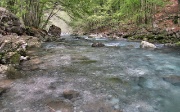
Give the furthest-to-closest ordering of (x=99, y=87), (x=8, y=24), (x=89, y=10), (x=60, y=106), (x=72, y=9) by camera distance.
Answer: (x=89, y=10)
(x=72, y=9)
(x=8, y=24)
(x=99, y=87)
(x=60, y=106)

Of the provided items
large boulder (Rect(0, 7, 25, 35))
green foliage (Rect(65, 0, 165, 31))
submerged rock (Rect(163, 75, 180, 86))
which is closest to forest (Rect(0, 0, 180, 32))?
green foliage (Rect(65, 0, 165, 31))

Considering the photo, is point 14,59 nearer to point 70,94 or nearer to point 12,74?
point 12,74

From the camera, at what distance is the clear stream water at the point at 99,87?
4289mm

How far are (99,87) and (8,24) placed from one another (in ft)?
39.9

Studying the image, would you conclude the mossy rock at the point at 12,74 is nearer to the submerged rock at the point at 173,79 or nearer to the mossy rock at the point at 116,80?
the mossy rock at the point at 116,80

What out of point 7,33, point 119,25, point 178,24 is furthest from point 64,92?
point 119,25

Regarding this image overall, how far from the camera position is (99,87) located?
17.5 feet

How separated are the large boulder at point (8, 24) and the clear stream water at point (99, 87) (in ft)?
27.2

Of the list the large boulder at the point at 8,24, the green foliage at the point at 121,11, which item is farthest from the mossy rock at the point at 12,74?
the green foliage at the point at 121,11

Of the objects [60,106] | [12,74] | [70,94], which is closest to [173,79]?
[70,94]

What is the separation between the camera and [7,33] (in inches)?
596

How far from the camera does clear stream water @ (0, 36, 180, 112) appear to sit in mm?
4289

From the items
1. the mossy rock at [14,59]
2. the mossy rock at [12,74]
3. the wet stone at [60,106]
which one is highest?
the mossy rock at [14,59]

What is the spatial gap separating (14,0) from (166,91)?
1711 cm
